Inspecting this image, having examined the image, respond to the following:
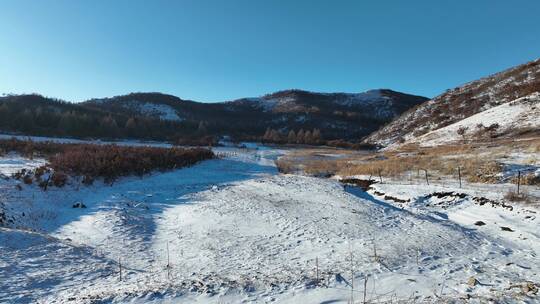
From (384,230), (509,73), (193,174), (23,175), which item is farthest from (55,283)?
Answer: (509,73)

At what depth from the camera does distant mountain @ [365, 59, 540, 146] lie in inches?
1825

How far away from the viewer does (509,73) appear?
268 feet

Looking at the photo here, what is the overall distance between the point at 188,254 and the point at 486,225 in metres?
9.82

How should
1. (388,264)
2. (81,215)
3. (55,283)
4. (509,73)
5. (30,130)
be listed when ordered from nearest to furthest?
(55,283) → (388,264) → (81,215) → (30,130) → (509,73)

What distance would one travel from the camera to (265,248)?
413 inches

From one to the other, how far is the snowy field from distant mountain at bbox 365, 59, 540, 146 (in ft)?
115

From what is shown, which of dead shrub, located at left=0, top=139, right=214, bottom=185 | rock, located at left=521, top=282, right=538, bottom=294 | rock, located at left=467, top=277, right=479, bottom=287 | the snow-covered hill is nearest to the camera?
rock, located at left=521, top=282, right=538, bottom=294

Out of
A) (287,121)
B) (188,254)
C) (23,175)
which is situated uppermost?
(287,121)

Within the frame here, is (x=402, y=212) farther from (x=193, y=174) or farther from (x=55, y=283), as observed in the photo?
(x=193, y=174)

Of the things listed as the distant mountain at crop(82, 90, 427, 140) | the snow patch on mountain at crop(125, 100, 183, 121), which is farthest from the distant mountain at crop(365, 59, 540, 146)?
the snow patch on mountain at crop(125, 100, 183, 121)

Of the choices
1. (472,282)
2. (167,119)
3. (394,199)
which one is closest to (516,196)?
(394,199)

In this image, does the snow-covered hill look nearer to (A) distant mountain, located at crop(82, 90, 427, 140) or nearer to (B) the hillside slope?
(B) the hillside slope

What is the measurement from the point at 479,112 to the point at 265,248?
2711 inches

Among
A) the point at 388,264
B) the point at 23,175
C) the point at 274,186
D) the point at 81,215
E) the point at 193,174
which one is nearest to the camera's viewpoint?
the point at 388,264
